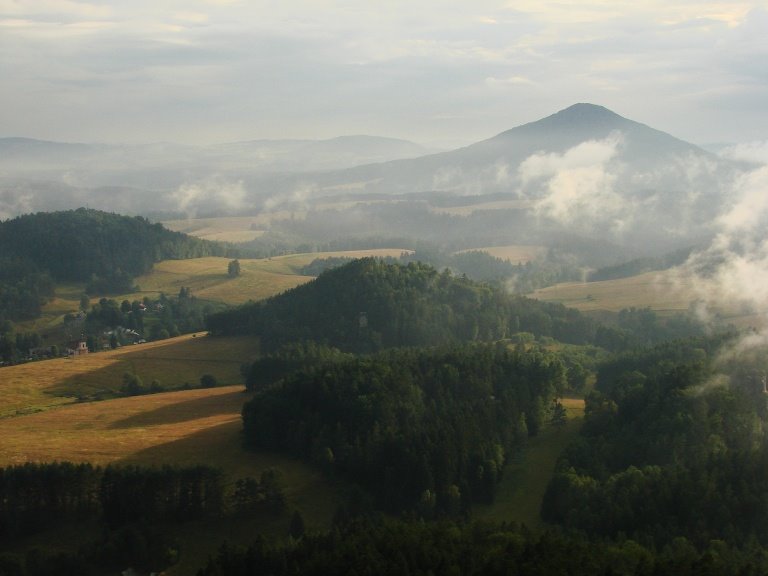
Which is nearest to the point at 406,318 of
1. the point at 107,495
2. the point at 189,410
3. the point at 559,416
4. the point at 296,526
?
the point at 189,410

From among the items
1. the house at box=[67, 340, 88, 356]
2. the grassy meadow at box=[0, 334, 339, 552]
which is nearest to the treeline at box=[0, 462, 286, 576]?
the grassy meadow at box=[0, 334, 339, 552]

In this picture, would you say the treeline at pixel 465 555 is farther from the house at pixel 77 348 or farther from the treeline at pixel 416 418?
the house at pixel 77 348

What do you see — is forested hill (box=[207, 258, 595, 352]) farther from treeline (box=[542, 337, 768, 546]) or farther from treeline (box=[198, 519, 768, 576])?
treeline (box=[198, 519, 768, 576])

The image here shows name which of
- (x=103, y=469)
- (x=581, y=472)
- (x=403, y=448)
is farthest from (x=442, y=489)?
(x=103, y=469)

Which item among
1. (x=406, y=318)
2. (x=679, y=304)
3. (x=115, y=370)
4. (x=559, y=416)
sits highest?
(x=406, y=318)

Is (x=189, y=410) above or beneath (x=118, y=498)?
above

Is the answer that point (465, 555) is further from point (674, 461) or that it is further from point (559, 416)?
point (559, 416)

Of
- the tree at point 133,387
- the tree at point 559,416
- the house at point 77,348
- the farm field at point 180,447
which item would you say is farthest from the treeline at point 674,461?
the house at point 77,348
